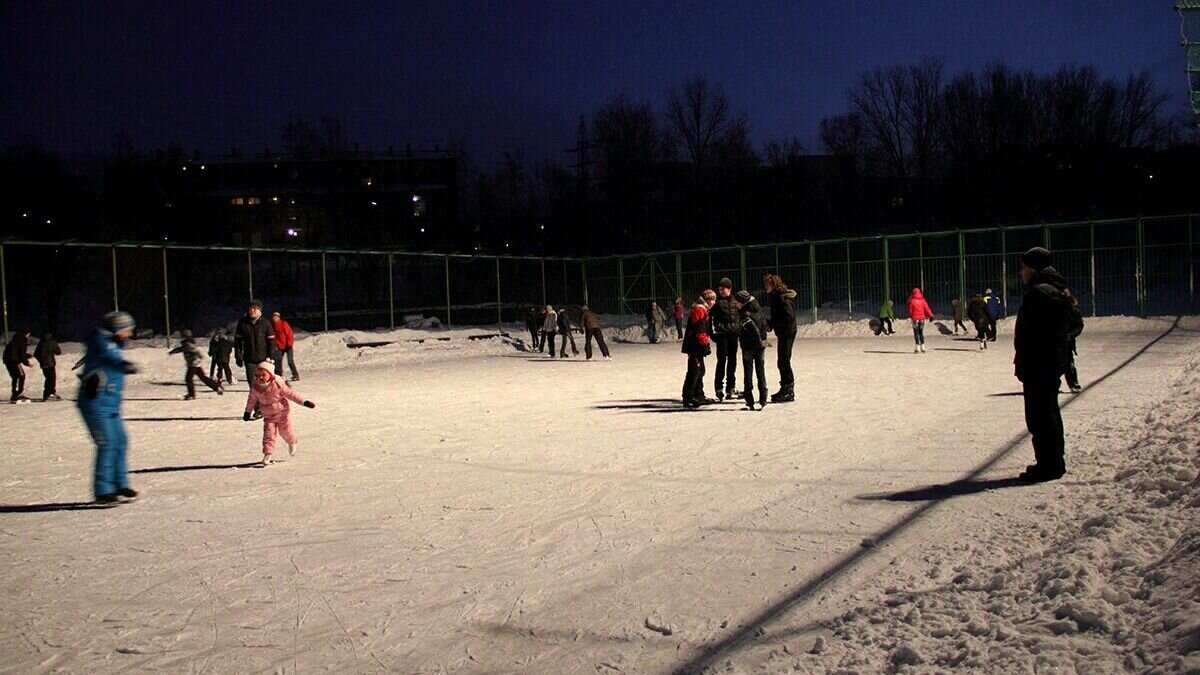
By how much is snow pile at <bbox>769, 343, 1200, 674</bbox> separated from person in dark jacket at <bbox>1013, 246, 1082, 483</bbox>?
1291 mm

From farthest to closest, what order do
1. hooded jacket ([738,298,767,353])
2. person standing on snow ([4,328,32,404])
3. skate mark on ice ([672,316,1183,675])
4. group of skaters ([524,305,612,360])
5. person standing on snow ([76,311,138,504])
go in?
group of skaters ([524,305,612,360]), person standing on snow ([4,328,32,404]), hooded jacket ([738,298,767,353]), person standing on snow ([76,311,138,504]), skate mark on ice ([672,316,1183,675])

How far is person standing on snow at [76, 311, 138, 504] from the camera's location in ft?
26.7

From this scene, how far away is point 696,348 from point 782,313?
137 centimetres

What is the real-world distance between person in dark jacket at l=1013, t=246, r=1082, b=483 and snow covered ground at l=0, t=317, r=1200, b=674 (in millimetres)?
278

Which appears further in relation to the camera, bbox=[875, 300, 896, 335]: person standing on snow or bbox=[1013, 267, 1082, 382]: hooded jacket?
bbox=[875, 300, 896, 335]: person standing on snow

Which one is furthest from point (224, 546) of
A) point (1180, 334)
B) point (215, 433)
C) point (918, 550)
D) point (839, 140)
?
point (839, 140)

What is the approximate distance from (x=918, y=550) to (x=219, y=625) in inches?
166

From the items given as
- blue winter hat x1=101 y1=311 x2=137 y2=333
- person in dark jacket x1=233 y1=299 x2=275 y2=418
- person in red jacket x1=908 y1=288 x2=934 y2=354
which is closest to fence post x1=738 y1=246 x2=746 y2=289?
person in red jacket x1=908 y1=288 x2=934 y2=354

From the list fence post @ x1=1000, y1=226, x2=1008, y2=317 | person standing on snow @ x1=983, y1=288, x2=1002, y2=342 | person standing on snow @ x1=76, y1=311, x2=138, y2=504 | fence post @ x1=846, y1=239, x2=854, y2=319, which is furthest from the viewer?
fence post @ x1=846, y1=239, x2=854, y2=319

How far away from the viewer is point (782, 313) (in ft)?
43.9

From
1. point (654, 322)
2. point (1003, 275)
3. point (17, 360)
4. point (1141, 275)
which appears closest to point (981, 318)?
point (1141, 275)

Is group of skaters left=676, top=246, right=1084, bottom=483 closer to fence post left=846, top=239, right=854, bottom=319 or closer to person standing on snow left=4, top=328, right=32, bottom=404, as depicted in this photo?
fence post left=846, top=239, right=854, bottom=319

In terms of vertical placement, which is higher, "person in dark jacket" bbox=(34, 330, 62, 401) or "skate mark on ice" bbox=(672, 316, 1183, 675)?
"person in dark jacket" bbox=(34, 330, 62, 401)

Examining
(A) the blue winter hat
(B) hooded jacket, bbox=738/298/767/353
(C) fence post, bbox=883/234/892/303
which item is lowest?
(B) hooded jacket, bbox=738/298/767/353
